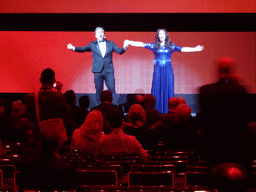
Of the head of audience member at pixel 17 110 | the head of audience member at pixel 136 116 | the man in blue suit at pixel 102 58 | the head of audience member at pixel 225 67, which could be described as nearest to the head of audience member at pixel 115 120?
the head of audience member at pixel 136 116

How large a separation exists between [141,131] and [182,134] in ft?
1.51

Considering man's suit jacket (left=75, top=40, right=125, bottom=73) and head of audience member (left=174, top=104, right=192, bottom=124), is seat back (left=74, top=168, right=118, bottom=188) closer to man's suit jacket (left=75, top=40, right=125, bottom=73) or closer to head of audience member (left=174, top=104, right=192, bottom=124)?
head of audience member (left=174, top=104, right=192, bottom=124)

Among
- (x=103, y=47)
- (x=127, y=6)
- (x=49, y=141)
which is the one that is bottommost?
(x=49, y=141)

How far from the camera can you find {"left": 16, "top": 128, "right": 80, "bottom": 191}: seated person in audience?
7.84 ft

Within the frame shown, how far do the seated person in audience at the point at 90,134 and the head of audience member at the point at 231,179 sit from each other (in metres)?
2.72

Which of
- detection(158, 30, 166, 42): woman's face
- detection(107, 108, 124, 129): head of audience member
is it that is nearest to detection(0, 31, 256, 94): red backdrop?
detection(158, 30, 166, 42): woman's face

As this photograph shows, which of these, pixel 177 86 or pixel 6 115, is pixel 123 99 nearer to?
pixel 177 86

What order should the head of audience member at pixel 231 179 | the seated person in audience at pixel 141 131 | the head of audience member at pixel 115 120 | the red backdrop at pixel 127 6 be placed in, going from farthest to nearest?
the red backdrop at pixel 127 6
the seated person in audience at pixel 141 131
the head of audience member at pixel 115 120
the head of audience member at pixel 231 179

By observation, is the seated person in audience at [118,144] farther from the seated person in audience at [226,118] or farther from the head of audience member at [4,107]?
the head of audience member at [4,107]

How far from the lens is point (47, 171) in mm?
2404

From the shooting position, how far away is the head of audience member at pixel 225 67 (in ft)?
9.24

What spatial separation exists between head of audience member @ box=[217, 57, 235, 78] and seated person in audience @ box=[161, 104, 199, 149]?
1206 millimetres

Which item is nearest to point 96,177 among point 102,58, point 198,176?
point 198,176

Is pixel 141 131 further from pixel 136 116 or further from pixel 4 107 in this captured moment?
pixel 4 107
